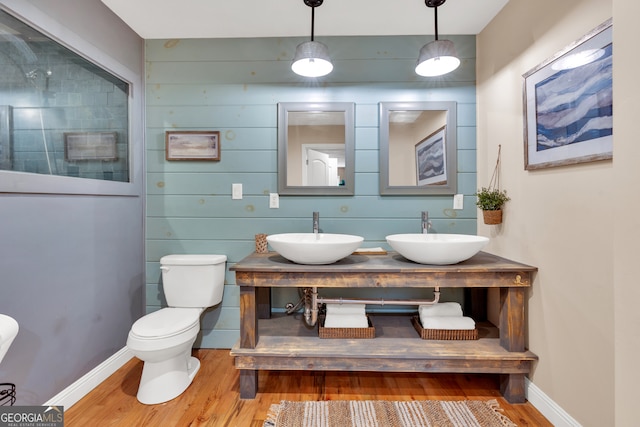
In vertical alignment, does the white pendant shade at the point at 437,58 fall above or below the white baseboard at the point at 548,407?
above

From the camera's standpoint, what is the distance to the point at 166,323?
167 centimetres

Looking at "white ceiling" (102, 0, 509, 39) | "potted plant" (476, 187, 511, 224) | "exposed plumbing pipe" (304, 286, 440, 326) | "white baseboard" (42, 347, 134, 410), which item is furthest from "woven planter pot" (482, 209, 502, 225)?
"white baseboard" (42, 347, 134, 410)

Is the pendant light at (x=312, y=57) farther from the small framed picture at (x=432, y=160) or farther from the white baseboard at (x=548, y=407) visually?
the white baseboard at (x=548, y=407)

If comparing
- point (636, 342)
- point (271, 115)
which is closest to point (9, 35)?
point (271, 115)

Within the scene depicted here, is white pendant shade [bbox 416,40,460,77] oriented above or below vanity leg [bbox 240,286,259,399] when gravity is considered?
above

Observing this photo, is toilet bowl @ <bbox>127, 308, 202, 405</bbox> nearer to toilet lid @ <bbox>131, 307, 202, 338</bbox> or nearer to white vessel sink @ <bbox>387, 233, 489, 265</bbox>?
toilet lid @ <bbox>131, 307, 202, 338</bbox>

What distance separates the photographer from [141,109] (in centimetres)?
213

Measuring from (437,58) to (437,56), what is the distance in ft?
0.04

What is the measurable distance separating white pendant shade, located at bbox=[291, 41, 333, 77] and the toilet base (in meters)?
1.88

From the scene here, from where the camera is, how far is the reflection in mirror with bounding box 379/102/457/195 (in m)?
2.09

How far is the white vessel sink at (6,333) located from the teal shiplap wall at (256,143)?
3.95 ft

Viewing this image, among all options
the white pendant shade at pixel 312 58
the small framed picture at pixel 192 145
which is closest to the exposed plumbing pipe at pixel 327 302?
the small framed picture at pixel 192 145

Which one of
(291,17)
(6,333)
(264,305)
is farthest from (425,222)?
(6,333)

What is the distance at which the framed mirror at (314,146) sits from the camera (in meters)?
2.10
